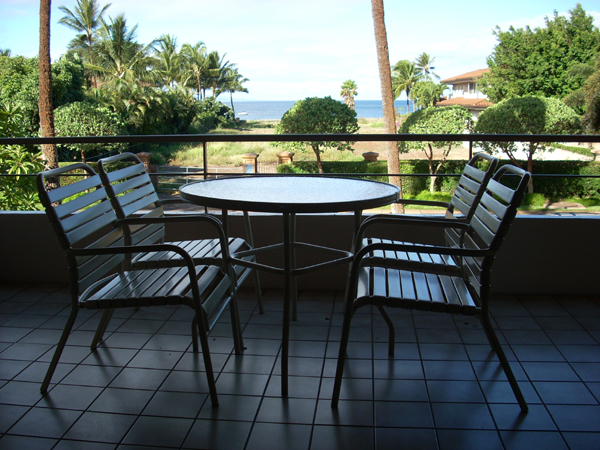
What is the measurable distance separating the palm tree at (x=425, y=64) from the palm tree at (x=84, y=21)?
136ft

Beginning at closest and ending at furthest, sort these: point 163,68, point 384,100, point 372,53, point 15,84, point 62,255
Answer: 1. point 62,255
2. point 384,100
3. point 15,84
4. point 163,68
5. point 372,53

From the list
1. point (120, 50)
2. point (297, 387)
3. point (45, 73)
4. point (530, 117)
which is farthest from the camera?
point (120, 50)

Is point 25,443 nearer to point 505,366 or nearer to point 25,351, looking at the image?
point 25,351

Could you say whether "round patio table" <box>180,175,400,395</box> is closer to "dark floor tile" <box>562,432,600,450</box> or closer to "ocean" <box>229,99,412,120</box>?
"dark floor tile" <box>562,432,600,450</box>

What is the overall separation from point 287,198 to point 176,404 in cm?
90

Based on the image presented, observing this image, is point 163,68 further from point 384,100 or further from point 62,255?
point 62,255

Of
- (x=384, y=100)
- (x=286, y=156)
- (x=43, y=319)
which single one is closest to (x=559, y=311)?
(x=43, y=319)

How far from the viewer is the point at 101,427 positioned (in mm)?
1637

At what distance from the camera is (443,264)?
182 centimetres

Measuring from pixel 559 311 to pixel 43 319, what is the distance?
285cm

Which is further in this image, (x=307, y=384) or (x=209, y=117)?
(x=209, y=117)

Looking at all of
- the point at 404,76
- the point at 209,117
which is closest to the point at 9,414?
the point at 209,117

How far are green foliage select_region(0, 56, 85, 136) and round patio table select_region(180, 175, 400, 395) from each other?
20799mm

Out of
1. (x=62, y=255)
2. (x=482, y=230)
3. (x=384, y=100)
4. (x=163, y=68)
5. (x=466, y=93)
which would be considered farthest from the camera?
(x=466, y=93)
